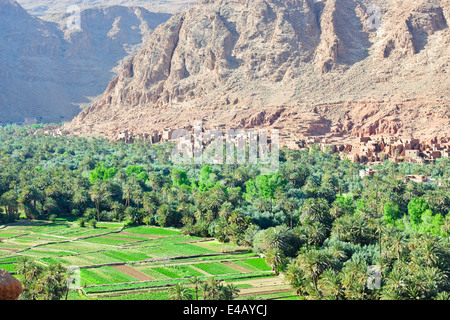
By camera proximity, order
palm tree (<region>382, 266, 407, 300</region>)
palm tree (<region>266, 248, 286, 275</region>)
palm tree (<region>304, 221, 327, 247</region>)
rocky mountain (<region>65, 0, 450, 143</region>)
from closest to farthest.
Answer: palm tree (<region>382, 266, 407, 300</region>), palm tree (<region>266, 248, 286, 275</region>), palm tree (<region>304, 221, 327, 247</region>), rocky mountain (<region>65, 0, 450, 143</region>)

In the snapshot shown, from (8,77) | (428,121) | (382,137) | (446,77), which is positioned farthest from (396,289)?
(8,77)

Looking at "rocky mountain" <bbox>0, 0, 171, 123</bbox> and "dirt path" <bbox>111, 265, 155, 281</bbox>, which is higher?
"rocky mountain" <bbox>0, 0, 171, 123</bbox>

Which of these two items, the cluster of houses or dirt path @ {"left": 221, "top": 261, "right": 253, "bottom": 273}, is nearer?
dirt path @ {"left": 221, "top": 261, "right": 253, "bottom": 273}

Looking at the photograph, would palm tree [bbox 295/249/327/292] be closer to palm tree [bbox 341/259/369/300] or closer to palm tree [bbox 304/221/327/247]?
palm tree [bbox 341/259/369/300]

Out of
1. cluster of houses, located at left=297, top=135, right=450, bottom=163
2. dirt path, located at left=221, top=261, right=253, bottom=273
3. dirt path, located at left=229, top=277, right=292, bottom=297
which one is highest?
cluster of houses, located at left=297, top=135, right=450, bottom=163

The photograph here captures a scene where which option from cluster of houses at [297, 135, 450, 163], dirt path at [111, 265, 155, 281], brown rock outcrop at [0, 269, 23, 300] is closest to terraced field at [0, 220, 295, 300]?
dirt path at [111, 265, 155, 281]

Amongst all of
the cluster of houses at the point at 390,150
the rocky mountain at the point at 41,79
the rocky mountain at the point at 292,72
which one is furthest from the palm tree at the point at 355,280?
the rocky mountain at the point at 41,79

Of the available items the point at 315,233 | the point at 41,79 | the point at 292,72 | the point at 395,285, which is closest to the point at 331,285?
the point at 395,285
